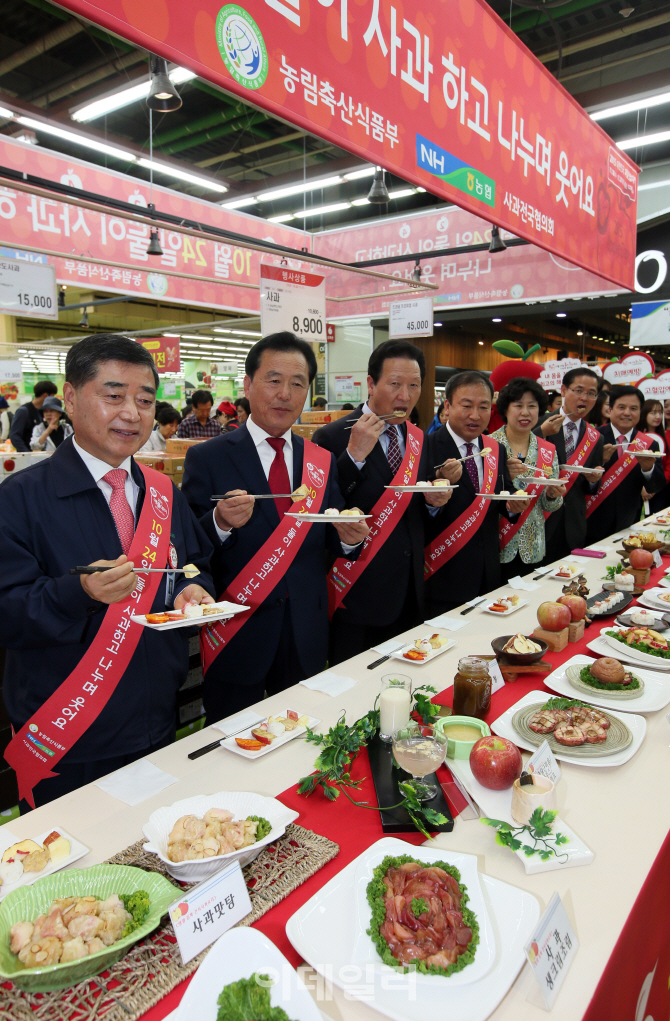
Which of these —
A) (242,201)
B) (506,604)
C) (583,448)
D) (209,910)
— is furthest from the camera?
(242,201)

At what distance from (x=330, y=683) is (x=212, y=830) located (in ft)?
2.77

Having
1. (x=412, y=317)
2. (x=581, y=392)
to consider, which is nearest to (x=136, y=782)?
(x=581, y=392)

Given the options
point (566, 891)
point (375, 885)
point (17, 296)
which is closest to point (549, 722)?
point (566, 891)

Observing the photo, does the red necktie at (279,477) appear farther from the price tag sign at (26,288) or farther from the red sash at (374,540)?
the price tag sign at (26,288)

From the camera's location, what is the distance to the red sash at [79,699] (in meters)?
1.69

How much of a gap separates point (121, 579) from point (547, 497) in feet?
9.89

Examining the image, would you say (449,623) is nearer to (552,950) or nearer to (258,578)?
(258,578)

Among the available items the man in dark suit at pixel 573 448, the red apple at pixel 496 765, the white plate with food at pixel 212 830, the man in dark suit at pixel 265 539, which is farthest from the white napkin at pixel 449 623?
the man in dark suit at pixel 573 448

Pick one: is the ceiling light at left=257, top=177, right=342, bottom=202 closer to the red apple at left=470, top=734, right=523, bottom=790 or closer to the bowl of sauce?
the bowl of sauce

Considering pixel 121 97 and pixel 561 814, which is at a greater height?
pixel 121 97

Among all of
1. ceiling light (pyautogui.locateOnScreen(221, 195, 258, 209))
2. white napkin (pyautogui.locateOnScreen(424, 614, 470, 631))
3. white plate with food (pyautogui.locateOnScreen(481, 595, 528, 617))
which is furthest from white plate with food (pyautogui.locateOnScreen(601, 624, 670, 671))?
ceiling light (pyautogui.locateOnScreen(221, 195, 258, 209))

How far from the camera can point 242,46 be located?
166 centimetres

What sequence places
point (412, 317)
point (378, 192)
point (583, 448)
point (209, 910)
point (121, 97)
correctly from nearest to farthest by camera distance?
point (209, 910)
point (378, 192)
point (583, 448)
point (121, 97)
point (412, 317)

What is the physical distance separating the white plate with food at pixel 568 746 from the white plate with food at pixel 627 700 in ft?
0.07
